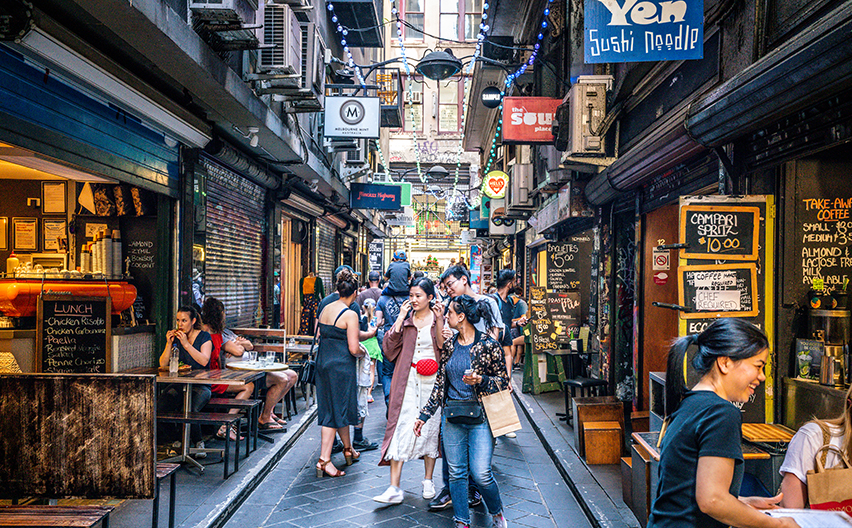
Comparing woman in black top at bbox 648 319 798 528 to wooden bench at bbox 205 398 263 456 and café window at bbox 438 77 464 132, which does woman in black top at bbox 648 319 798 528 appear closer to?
wooden bench at bbox 205 398 263 456

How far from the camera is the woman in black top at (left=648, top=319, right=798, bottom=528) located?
7.11ft

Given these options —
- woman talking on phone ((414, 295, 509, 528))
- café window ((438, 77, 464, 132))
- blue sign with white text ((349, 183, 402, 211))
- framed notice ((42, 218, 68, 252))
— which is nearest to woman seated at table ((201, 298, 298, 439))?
framed notice ((42, 218, 68, 252))

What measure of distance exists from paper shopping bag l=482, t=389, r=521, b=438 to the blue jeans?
0.26 ft

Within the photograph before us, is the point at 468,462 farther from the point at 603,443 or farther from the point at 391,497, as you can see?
the point at 603,443

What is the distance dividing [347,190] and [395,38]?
17.6 meters

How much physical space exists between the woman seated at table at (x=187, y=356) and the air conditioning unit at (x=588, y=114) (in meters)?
5.19

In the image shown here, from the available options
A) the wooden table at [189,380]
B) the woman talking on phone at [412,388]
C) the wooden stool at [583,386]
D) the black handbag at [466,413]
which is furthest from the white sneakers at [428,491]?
the wooden stool at [583,386]

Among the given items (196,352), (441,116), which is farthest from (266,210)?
(441,116)

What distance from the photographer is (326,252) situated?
1950 cm

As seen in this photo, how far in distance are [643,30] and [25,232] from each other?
7.76m

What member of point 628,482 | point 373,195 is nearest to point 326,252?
point 373,195

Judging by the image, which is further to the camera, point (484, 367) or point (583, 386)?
point (583, 386)

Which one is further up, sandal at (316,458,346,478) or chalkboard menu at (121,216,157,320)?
chalkboard menu at (121,216,157,320)

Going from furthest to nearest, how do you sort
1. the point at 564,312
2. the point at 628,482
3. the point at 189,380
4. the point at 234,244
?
the point at 564,312 → the point at 234,244 → the point at 189,380 → the point at 628,482
